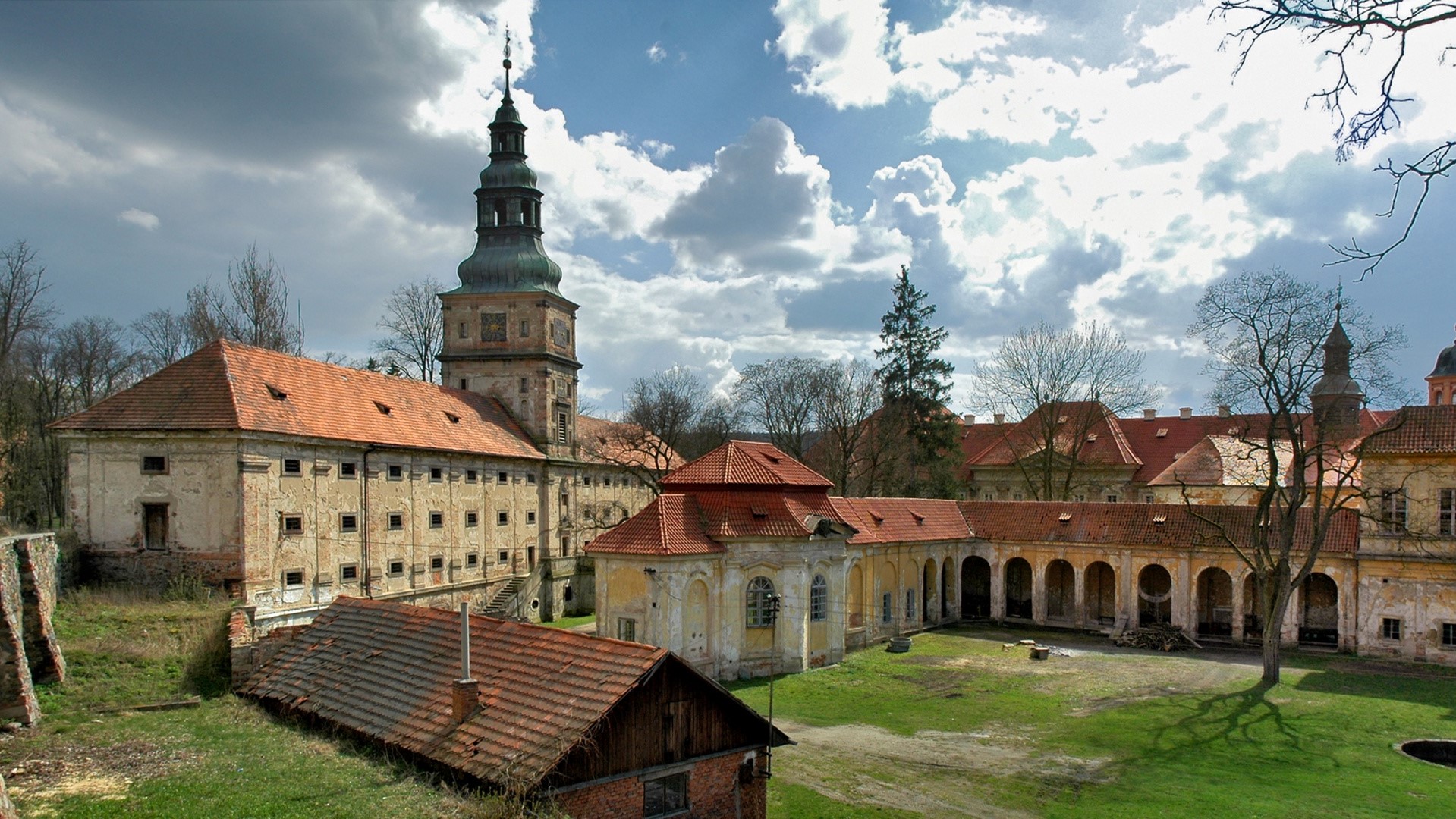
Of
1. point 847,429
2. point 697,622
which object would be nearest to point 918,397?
point 847,429

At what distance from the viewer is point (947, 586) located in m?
41.0

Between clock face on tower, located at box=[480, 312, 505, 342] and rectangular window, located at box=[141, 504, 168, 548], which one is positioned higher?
clock face on tower, located at box=[480, 312, 505, 342]

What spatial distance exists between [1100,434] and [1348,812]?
3994cm

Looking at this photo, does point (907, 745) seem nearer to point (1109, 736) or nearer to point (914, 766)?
point (914, 766)

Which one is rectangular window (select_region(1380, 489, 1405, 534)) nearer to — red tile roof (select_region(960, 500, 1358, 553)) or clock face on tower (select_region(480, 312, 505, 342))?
red tile roof (select_region(960, 500, 1358, 553))

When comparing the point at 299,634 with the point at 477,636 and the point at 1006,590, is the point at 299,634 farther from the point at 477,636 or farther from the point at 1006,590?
the point at 1006,590

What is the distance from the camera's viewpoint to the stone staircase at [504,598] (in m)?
36.6

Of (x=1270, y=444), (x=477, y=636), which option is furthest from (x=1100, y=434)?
(x=477, y=636)

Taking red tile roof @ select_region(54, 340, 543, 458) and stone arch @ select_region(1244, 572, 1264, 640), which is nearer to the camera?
red tile roof @ select_region(54, 340, 543, 458)

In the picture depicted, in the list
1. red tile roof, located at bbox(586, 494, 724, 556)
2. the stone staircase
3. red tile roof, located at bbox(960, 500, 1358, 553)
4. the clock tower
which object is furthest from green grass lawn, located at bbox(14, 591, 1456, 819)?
the clock tower

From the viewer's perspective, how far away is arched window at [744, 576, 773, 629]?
2814cm

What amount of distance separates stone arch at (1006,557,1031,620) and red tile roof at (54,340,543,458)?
82.9 ft

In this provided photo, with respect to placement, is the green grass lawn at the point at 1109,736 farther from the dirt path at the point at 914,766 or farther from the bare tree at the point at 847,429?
the bare tree at the point at 847,429

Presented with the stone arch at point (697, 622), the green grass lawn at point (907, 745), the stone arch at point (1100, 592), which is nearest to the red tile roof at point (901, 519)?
the stone arch at point (1100, 592)
